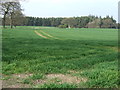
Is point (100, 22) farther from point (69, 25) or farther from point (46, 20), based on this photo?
point (46, 20)

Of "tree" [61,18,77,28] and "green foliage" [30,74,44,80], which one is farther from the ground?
"tree" [61,18,77,28]

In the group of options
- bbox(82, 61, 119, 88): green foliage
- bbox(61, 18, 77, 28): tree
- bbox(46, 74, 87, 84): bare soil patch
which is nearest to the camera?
bbox(82, 61, 119, 88): green foliage

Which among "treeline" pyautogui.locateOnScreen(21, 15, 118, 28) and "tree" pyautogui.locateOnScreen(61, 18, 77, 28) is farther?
"tree" pyautogui.locateOnScreen(61, 18, 77, 28)

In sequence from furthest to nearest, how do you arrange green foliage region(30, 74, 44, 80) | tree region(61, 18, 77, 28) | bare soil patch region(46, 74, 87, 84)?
tree region(61, 18, 77, 28) → green foliage region(30, 74, 44, 80) → bare soil patch region(46, 74, 87, 84)

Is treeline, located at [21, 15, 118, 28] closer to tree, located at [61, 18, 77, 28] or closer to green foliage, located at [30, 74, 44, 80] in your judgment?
tree, located at [61, 18, 77, 28]

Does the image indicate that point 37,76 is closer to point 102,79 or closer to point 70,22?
point 102,79

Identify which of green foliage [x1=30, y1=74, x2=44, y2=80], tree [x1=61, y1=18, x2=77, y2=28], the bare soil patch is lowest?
the bare soil patch

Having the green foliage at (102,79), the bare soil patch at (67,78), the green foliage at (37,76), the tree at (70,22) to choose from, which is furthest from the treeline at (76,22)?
the green foliage at (102,79)

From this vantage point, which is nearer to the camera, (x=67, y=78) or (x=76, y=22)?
(x=67, y=78)

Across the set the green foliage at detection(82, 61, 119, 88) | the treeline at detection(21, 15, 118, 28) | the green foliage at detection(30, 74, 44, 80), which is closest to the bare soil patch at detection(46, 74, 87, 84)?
the green foliage at detection(30, 74, 44, 80)

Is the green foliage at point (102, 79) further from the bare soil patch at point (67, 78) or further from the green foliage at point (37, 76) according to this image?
the green foliage at point (37, 76)

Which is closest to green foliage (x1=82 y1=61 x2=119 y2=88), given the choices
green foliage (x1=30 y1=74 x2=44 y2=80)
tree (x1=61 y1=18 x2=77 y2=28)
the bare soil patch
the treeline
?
the bare soil patch

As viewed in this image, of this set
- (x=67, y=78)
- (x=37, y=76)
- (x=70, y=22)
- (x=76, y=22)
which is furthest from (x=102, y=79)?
(x=76, y=22)

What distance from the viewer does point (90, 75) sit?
6.08m
